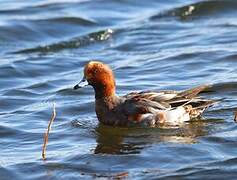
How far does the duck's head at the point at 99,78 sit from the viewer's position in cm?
1055

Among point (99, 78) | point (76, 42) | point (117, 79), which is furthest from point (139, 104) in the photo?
point (76, 42)

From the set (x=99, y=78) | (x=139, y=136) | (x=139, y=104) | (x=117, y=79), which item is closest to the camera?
(x=139, y=136)

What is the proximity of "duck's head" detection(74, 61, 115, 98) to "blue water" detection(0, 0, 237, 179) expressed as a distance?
0.42 metres

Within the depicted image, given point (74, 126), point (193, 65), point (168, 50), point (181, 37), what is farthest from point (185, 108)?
point (181, 37)

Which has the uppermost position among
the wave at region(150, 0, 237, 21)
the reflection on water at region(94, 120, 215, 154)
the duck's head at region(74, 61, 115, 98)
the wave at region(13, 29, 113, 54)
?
the wave at region(150, 0, 237, 21)

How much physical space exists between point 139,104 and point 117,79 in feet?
9.78

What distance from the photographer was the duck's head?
10547mm

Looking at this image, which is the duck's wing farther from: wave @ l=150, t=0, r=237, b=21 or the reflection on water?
wave @ l=150, t=0, r=237, b=21

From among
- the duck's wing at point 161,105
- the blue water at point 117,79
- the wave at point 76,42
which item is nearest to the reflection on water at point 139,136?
the blue water at point 117,79

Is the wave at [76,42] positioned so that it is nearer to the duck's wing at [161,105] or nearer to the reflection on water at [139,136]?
the reflection on water at [139,136]

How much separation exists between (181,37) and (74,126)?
19.1ft

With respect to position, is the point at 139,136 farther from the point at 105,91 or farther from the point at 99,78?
the point at 99,78

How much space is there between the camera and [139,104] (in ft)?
34.2

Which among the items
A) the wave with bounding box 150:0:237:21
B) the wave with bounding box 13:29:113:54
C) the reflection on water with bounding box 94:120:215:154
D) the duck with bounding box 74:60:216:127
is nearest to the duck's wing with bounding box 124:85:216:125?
the duck with bounding box 74:60:216:127
